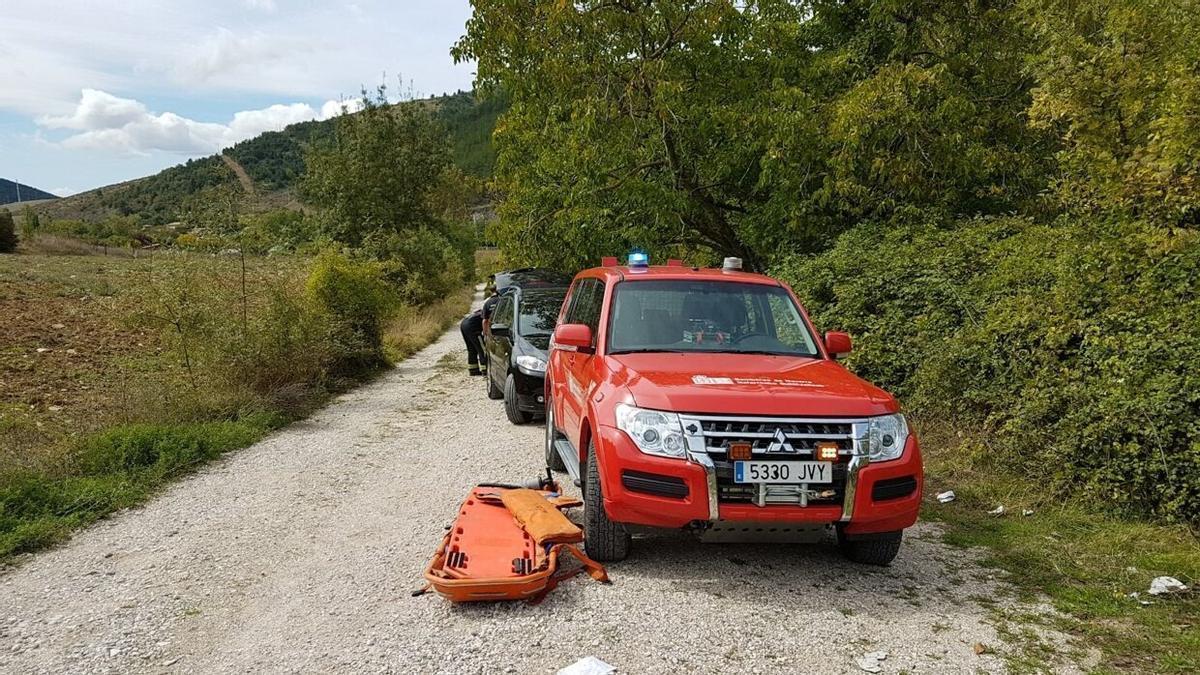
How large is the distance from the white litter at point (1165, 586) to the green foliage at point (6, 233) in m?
50.0

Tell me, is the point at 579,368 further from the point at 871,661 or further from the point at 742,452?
the point at 871,661

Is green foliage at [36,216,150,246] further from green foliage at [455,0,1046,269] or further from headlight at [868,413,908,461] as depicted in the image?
headlight at [868,413,908,461]

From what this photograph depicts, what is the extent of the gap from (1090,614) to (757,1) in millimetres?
10032

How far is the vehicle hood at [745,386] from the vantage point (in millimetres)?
3982

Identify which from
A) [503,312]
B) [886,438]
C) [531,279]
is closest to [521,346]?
[503,312]

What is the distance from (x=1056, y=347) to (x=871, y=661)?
3648 mm

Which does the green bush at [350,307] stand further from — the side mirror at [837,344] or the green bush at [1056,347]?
the side mirror at [837,344]

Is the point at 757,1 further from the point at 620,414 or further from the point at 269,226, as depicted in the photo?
the point at 620,414

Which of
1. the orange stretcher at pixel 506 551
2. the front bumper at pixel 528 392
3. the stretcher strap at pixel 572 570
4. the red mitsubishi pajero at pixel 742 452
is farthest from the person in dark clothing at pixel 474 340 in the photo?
the stretcher strap at pixel 572 570

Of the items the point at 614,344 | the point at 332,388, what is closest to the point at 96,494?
the point at 614,344

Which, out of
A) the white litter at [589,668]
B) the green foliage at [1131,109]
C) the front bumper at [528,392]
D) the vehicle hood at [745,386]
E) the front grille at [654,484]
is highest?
the green foliage at [1131,109]

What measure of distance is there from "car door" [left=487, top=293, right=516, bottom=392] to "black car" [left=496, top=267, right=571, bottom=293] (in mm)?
505

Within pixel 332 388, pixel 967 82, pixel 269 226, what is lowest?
pixel 332 388

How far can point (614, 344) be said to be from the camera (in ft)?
17.0
